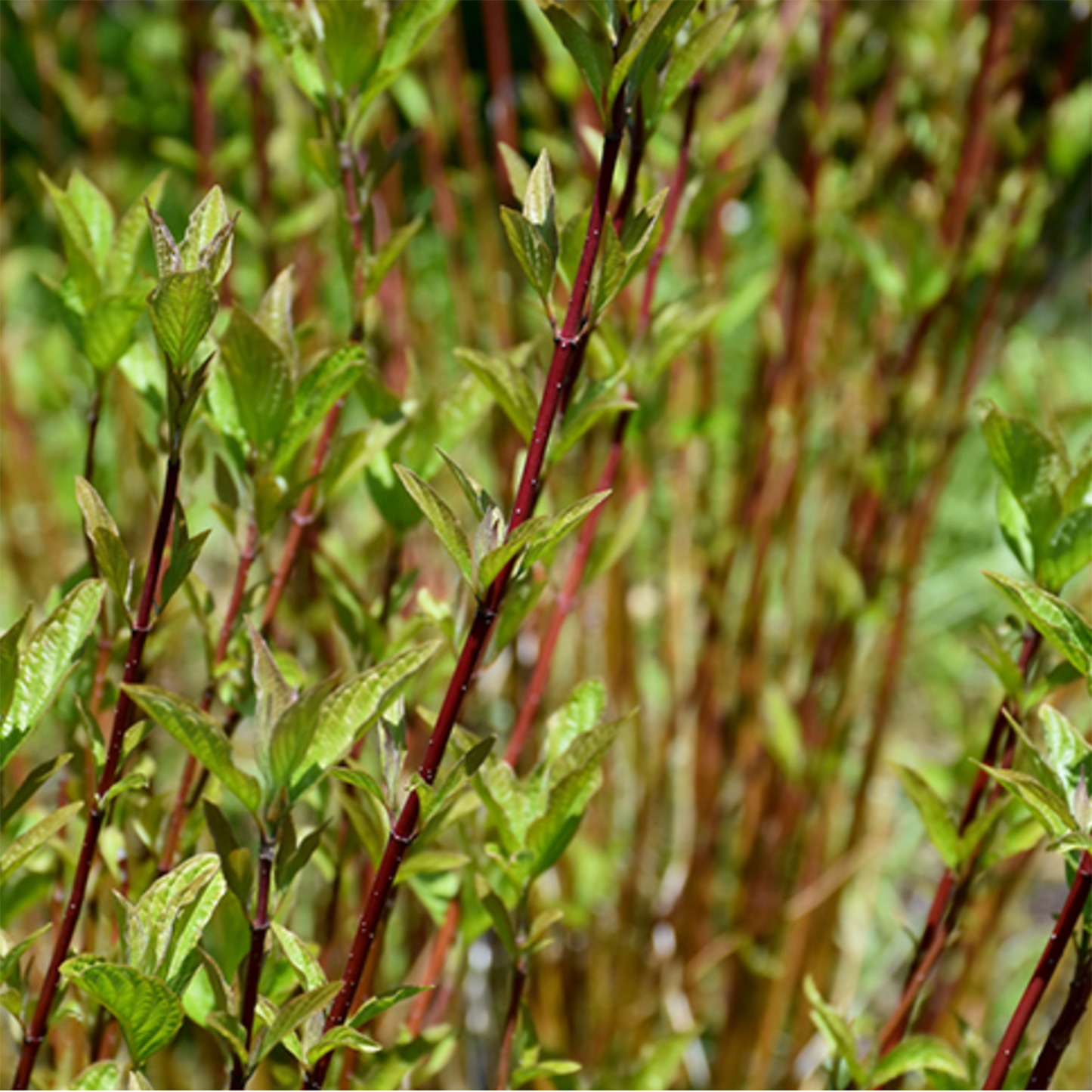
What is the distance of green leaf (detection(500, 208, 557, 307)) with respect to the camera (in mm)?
432

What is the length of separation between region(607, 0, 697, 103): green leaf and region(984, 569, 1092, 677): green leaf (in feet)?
0.69

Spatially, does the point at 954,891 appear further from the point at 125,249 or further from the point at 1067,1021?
the point at 125,249

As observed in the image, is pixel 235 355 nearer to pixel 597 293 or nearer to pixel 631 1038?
pixel 597 293

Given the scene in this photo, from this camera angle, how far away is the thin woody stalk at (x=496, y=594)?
42 cm

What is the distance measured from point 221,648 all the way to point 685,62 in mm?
314

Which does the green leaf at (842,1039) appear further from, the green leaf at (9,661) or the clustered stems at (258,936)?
the green leaf at (9,661)

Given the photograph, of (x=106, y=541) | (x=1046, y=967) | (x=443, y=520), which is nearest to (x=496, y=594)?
(x=443, y=520)

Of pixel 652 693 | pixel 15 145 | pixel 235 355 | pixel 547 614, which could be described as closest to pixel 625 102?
pixel 235 355

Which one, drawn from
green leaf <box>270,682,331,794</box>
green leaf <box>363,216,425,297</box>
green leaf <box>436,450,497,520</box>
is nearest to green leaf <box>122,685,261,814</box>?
green leaf <box>270,682,331,794</box>

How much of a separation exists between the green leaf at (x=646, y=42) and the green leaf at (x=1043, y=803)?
10.0 inches

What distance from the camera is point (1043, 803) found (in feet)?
1.43

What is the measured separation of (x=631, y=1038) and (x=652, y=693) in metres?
0.65

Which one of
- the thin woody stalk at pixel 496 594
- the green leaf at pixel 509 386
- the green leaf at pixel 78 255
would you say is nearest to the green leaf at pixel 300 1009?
the thin woody stalk at pixel 496 594

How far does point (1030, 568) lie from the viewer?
1.78 feet
